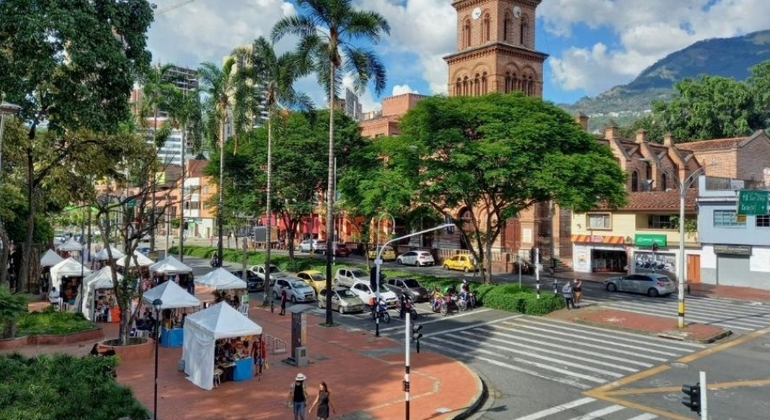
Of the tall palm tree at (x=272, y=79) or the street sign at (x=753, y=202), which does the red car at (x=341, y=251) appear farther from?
the street sign at (x=753, y=202)

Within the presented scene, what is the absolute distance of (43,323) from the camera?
26.1m

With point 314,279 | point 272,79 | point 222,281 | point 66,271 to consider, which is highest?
point 272,79

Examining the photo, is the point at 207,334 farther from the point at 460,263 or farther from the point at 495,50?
the point at 495,50

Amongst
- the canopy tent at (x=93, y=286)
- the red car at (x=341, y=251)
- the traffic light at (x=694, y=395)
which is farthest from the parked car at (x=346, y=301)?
the red car at (x=341, y=251)

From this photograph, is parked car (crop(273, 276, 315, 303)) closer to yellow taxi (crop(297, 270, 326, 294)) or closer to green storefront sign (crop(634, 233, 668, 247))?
yellow taxi (crop(297, 270, 326, 294))

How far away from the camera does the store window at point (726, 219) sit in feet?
144

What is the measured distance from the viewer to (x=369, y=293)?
3475cm

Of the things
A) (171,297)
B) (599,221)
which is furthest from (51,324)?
(599,221)

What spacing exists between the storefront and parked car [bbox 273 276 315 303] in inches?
1088

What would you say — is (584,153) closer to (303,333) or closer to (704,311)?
(704,311)

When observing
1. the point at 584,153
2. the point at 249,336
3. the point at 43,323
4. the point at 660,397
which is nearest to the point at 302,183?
the point at 584,153

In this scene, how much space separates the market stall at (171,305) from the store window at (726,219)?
37704 millimetres

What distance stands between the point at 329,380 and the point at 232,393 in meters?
3.12

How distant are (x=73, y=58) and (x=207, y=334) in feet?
30.6
